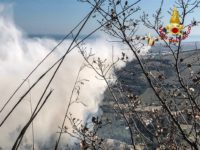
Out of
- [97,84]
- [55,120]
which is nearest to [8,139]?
[55,120]

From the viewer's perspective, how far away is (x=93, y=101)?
101 meters

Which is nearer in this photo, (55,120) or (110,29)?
(110,29)

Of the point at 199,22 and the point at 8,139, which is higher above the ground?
the point at 8,139

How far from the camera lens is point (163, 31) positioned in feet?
22.0

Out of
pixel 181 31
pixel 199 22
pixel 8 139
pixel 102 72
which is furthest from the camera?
pixel 8 139

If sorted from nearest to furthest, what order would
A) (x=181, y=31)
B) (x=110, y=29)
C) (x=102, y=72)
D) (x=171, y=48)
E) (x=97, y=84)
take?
1. (x=181, y=31)
2. (x=171, y=48)
3. (x=110, y=29)
4. (x=102, y=72)
5. (x=97, y=84)

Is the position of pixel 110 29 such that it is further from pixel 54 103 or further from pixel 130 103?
pixel 54 103

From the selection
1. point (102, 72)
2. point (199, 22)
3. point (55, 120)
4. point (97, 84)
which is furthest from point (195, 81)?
point (55, 120)

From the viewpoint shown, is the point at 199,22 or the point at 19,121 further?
the point at 19,121

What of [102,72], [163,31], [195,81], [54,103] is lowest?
[195,81]

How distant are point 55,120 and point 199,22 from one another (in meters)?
109

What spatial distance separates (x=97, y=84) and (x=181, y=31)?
102148 millimetres

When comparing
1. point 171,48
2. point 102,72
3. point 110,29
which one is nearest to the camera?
point 171,48

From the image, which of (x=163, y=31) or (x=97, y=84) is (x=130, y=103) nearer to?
(x=163, y=31)
